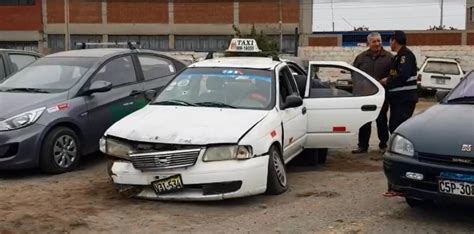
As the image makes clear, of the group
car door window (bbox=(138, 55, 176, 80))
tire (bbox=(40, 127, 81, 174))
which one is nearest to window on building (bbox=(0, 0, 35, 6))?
car door window (bbox=(138, 55, 176, 80))

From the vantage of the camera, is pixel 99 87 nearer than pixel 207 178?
No

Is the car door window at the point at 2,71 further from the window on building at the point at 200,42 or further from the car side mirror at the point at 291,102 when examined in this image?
the window on building at the point at 200,42

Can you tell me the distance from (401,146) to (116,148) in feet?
9.05

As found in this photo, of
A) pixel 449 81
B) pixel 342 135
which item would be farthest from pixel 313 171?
pixel 449 81

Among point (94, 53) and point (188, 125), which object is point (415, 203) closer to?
point (188, 125)

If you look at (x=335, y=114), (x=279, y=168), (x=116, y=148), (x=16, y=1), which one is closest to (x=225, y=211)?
(x=279, y=168)

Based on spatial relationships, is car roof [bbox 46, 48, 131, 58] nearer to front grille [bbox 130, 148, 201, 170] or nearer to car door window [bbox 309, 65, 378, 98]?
car door window [bbox 309, 65, 378, 98]

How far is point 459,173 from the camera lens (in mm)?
4898

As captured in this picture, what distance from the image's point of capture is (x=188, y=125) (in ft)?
20.1

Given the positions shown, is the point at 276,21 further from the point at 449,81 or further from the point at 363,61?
the point at 363,61

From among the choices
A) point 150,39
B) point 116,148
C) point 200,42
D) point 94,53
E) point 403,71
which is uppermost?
point 150,39

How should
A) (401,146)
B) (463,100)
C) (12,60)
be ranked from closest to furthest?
(401,146) → (463,100) → (12,60)

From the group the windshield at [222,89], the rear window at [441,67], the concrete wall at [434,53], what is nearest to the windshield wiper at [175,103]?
the windshield at [222,89]

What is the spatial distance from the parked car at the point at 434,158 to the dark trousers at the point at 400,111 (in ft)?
10.4
